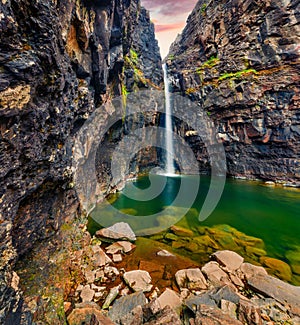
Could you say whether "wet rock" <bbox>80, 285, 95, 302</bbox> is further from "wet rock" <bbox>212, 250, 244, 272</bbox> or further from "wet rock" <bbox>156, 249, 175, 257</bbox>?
"wet rock" <bbox>212, 250, 244, 272</bbox>

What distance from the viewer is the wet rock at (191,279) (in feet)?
19.8

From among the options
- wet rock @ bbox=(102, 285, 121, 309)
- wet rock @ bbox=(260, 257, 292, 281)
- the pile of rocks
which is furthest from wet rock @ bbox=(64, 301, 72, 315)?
wet rock @ bbox=(260, 257, 292, 281)

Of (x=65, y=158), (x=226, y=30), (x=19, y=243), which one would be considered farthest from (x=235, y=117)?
(x=19, y=243)

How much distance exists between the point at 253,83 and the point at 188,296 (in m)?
28.2

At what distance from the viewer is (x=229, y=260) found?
24.6 ft

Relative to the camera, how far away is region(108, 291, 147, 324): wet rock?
4727mm

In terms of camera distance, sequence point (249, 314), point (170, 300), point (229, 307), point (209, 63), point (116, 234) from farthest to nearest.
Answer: point (209, 63) < point (116, 234) < point (170, 300) < point (229, 307) < point (249, 314)

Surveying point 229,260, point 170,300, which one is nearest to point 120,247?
point 170,300

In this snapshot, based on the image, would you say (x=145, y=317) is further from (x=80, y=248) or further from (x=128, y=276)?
(x=80, y=248)

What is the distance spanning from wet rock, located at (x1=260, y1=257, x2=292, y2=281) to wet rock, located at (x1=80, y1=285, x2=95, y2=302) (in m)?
7.34

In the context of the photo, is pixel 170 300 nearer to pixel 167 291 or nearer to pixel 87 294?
pixel 167 291

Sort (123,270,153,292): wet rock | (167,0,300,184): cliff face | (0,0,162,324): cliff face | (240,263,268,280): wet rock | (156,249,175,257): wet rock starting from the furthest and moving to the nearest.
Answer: (167,0,300,184): cliff face < (156,249,175,257): wet rock < (240,263,268,280): wet rock < (123,270,153,292): wet rock < (0,0,162,324): cliff face

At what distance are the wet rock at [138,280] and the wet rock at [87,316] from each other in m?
1.41

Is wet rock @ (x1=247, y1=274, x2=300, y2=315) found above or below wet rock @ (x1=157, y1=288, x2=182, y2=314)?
below
